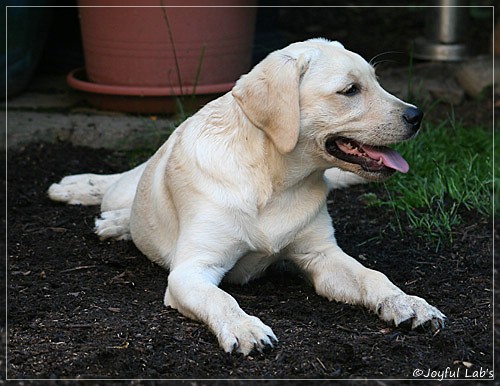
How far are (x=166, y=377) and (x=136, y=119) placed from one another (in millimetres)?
3400

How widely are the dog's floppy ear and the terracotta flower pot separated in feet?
7.56

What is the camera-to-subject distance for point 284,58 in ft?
11.8

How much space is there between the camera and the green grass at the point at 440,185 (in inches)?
185

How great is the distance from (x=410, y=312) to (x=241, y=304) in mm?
677

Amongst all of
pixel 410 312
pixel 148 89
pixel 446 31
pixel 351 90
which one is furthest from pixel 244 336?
pixel 446 31

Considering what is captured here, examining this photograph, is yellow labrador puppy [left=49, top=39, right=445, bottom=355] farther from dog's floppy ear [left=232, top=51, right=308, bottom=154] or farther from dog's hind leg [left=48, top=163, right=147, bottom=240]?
dog's hind leg [left=48, top=163, right=147, bottom=240]

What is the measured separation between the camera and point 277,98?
3.53 meters

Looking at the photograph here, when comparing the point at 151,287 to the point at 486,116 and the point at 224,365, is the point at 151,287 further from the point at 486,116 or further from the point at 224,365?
the point at 486,116

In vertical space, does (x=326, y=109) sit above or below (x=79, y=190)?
above

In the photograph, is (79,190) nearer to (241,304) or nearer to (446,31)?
(241,304)

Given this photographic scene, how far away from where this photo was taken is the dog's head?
354cm

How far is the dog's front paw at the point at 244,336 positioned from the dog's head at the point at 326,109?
698mm

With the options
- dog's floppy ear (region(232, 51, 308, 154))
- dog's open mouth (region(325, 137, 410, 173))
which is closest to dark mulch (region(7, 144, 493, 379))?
dog's open mouth (region(325, 137, 410, 173))

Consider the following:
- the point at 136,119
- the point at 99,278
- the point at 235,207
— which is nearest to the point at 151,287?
the point at 99,278
